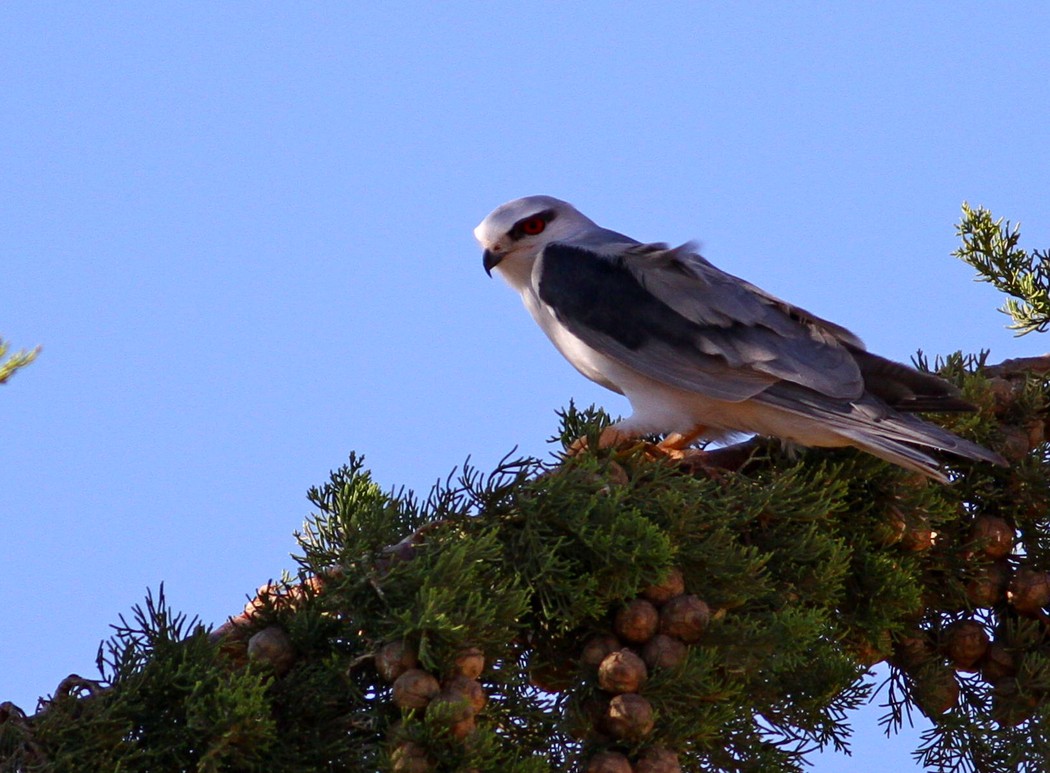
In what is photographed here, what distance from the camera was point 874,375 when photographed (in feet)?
13.3

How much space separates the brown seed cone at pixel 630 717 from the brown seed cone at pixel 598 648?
119mm

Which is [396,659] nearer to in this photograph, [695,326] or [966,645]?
[966,645]

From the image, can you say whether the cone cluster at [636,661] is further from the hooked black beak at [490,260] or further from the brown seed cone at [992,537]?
the hooked black beak at [490,260]

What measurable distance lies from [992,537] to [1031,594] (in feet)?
0.52

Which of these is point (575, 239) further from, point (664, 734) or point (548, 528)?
point (664, 734)

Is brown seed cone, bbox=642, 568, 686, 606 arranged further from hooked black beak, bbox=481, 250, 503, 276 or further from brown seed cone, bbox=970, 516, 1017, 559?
hooked black beak, bbox=481, 250, 503, 276

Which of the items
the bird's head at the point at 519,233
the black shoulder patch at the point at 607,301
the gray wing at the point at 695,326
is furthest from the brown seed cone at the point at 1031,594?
the bird's head at the point at 519,233

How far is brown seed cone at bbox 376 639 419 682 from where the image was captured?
2.05m

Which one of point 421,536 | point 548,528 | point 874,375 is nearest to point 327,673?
point 421,536

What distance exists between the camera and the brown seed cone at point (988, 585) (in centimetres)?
300

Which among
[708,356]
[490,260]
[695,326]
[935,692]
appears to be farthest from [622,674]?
[490,260]

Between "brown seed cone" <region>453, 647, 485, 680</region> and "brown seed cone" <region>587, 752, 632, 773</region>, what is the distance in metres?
0.26

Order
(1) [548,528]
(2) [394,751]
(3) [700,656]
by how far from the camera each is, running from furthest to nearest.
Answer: (1) [548,528], (3) [700,656], (2) [394,751]

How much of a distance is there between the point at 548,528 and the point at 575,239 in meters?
2.75
